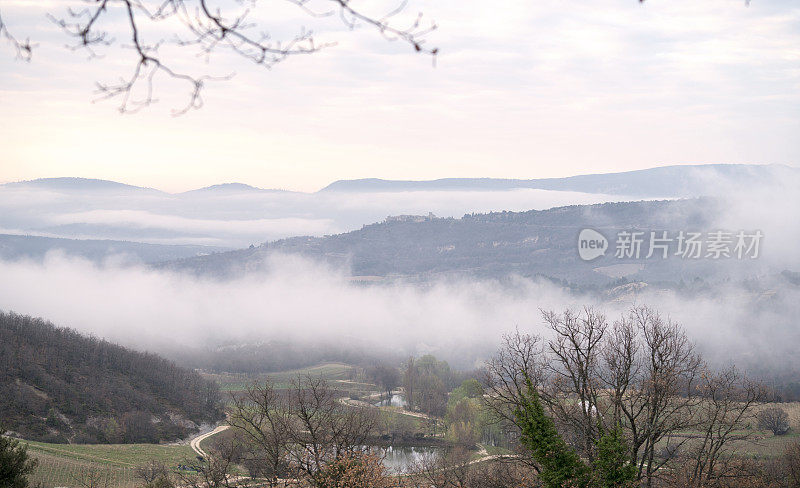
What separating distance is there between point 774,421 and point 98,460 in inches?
3268

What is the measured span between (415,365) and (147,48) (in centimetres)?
16156

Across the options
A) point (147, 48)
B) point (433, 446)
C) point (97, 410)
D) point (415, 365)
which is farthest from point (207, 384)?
point (147, 48)

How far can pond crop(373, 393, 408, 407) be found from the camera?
144 metres

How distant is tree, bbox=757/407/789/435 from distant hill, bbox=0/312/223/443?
94.9m

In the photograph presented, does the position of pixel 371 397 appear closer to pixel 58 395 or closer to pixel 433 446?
pixel 433 446

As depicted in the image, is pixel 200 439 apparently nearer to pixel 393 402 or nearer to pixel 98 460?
pixel 98 460

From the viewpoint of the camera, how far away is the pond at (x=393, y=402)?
14368 cm

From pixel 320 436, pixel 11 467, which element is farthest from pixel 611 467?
pixel 11 467

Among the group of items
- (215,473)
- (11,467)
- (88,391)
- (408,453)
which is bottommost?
(408,453)

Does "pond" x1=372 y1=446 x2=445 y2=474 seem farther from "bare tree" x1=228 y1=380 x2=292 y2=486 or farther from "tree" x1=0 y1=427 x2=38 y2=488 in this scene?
"tree" x1=0 y1=427 x2=38 y2=488

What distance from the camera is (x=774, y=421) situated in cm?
7919

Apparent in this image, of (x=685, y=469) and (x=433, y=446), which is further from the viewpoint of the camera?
(x=433, y=446)

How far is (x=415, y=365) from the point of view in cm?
16512

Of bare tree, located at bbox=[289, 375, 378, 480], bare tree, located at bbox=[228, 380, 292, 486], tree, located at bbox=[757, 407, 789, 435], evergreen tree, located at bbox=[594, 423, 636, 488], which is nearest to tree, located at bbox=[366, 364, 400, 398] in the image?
tree, located at bbox=[757, 407, 789, 435]
